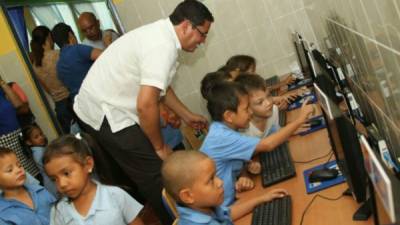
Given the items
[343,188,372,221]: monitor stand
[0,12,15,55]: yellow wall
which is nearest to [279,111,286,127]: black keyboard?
[343,188,372,221]: monitor stand

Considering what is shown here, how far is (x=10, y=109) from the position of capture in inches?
146

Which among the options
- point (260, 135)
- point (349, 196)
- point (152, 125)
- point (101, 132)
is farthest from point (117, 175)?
point (349, 196)

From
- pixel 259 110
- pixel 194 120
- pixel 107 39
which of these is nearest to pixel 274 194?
pixel 259 110

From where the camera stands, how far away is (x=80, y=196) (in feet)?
6.81

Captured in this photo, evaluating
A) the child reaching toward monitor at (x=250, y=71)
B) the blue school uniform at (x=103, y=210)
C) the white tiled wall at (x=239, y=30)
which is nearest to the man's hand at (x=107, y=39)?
the white tiled wall at (x=239, y=30)

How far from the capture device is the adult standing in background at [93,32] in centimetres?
404

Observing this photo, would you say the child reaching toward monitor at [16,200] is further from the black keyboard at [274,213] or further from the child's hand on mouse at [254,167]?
the black keyboard at [274,213]

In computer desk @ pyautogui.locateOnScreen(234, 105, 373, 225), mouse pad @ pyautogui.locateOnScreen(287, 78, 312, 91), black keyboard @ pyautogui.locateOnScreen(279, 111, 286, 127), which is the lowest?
computer desk @ pyautogui.locateOnScreen(234, 105, 373, 225)

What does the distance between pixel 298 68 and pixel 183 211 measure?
268 cm

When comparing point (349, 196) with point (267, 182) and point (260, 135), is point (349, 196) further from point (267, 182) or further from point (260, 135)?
point (260, 135)

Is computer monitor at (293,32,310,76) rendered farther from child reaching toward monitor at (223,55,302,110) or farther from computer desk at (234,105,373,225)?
computer desk at (234,105,373,225)

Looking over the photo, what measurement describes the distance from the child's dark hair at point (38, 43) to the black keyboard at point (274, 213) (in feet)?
9.19

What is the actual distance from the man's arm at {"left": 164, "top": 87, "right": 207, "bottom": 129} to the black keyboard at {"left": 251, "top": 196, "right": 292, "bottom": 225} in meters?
1.31

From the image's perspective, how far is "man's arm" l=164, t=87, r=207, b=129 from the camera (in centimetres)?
292
